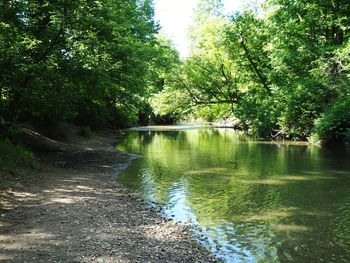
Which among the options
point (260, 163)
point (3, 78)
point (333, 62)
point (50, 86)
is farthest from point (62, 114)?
point (333, 62)

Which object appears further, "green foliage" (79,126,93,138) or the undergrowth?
"green foliage" (79,126,93,138)

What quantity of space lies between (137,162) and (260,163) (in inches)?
297

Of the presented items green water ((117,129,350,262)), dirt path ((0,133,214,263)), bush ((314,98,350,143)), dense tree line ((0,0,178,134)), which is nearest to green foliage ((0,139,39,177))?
dirt path ((0,133,214,263))

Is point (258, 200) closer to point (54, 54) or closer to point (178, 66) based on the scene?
point (54, 54)

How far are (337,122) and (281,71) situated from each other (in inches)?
295

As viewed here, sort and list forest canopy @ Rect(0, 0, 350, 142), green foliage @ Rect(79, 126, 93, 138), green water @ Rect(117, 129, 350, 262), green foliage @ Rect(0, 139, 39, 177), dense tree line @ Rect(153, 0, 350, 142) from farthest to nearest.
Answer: green foliage @ Rect(79, 126, 93, 138) < dense tree line @ Rect(153, 0, 350, 142) < forest canopy @ Rect(0, 0, 350, 142) < green foliage @ Rect(0, 139, 39, 177) < green water @ Rect(117, 129, 350, 262)

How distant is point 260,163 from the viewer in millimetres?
22828

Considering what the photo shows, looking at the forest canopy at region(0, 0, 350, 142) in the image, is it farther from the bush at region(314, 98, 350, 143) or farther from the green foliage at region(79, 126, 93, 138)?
the green foliage at region(79, 126, 93, 138)

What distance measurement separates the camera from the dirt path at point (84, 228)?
8207 mm

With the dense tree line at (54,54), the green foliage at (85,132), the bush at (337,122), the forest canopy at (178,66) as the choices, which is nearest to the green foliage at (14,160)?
the dense tree line at (54,54)

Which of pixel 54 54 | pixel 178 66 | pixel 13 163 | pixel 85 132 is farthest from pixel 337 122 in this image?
pixel 13 163

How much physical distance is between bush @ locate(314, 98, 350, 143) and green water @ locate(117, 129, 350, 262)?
12.8 feet

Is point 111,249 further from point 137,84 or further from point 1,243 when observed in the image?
point 137,84

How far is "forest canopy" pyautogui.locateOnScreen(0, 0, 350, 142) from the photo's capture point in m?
18.6
